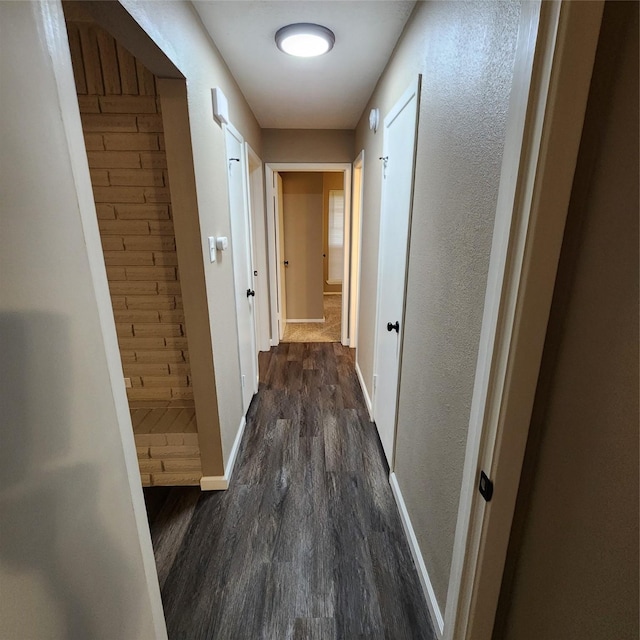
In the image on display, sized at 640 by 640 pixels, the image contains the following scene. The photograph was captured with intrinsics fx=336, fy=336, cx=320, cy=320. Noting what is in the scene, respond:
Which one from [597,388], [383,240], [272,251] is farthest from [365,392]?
[597,388]

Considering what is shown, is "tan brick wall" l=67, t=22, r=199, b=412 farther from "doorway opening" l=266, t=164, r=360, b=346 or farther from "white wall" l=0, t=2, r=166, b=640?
"doorway opening" l=266, t=164, r=360, b=346

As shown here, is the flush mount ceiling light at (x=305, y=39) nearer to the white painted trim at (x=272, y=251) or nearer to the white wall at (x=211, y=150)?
the white wall at (x=211, y=150)

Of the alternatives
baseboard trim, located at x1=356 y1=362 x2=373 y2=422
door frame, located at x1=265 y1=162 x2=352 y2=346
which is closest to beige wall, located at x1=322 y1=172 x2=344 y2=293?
door frame, located at x1=265 y1=162 x2=352 y2=346

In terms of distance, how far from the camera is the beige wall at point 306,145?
3369 millimetres

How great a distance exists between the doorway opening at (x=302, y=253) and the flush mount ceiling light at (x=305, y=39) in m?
1.77

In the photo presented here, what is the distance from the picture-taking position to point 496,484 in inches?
28.5

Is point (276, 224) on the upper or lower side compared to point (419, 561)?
upper

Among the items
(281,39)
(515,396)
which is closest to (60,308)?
(515,396)

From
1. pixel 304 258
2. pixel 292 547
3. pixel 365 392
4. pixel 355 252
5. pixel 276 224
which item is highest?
pixel 276 224

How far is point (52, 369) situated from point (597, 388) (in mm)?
930

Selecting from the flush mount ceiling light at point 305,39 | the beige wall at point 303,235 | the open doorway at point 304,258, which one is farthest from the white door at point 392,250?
the beige wall at point 303,235

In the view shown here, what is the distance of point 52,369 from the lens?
1.88ft

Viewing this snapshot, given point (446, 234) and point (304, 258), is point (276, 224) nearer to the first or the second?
point (304, 258)

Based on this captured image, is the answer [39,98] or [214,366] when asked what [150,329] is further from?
[39,98]
